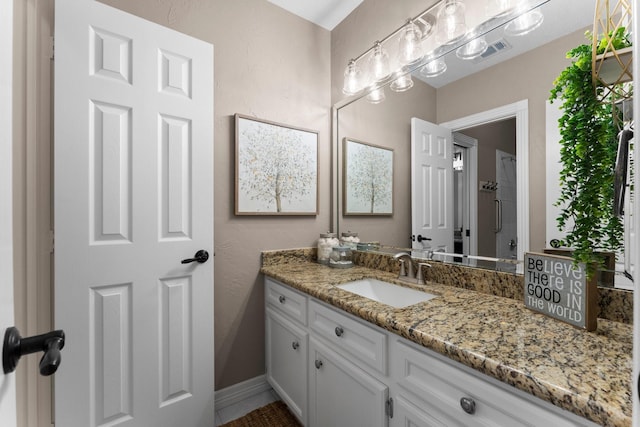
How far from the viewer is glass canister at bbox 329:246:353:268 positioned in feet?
5.91

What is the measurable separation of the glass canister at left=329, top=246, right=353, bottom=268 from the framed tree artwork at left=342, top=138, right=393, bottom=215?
0.30 metres

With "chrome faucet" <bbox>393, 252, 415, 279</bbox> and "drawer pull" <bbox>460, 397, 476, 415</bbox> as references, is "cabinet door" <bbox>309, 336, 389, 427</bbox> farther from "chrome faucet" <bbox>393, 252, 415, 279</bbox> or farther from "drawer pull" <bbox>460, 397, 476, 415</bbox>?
"chrome faucet" <bbox>393, 252, 415, 279</bbox>

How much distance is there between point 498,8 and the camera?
1.21 m

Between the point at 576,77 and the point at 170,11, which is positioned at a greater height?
the point at 170,11

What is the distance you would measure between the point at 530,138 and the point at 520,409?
0.93m

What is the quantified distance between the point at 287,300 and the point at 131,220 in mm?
867

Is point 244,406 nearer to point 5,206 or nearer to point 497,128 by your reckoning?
point 5,206

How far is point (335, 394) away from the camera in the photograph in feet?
3.92

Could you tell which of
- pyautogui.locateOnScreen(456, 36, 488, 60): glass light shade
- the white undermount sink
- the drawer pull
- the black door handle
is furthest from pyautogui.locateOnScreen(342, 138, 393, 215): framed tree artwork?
the drawer pull

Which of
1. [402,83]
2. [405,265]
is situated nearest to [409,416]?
[405,265]

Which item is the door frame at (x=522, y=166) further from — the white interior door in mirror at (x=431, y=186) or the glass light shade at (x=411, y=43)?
the glass light shade at (x=411, y=43)

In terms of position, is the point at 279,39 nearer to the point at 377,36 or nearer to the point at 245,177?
the point at 377,36

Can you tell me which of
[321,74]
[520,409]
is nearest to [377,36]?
[321,74]

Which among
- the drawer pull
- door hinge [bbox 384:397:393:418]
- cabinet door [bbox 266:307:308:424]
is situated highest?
the drawer pull
